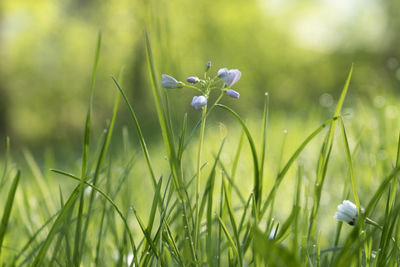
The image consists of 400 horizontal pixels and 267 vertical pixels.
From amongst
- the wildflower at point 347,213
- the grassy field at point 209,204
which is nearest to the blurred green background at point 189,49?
the grassy field at point 209,204

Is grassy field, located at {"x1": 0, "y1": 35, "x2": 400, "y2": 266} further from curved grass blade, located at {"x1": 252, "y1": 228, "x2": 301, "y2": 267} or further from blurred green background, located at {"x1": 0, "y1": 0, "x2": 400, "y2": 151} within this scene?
blurred green background, located at {"x1": 0, "y1": 0, "x2": 400, "y2": 151}

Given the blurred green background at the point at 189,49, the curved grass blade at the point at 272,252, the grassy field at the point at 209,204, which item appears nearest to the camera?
the curved grass blade at the point at 272,252

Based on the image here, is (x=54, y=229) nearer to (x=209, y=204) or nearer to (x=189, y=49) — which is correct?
(x=209, y=204)

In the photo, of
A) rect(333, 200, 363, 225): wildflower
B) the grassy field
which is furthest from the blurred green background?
rect(333, 200, 363, 225): wildflower

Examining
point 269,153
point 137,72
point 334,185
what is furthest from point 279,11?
point 334,185

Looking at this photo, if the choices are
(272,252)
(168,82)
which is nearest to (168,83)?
(168,82)

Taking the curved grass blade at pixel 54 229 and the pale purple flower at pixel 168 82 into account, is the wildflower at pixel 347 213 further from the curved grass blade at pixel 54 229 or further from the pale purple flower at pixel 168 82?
the curved grass blade at pixel 54 229

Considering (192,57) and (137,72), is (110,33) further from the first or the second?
(192,57)
